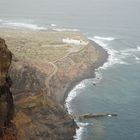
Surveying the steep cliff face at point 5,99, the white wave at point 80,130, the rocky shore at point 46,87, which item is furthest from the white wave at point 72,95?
the steep cliff face at point 5,99

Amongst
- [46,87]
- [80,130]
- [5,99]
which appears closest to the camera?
[5,99]

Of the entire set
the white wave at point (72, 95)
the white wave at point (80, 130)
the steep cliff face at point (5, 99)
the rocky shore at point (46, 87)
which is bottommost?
the white wave at point (72, 95)

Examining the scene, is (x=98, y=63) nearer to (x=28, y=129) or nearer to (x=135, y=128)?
(x=135, y=128)

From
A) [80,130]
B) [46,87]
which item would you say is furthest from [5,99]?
[46,87]

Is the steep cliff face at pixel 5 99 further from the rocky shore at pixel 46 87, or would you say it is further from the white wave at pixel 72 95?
the white wave at pixel 72 95

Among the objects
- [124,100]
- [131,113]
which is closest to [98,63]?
[124,100]

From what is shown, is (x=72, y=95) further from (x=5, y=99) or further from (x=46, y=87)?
(x=5, y=99)

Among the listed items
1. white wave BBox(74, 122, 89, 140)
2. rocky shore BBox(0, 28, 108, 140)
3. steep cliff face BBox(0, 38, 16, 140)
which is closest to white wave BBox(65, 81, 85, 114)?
rocky shore BBox(0, 28, 108, 140)
